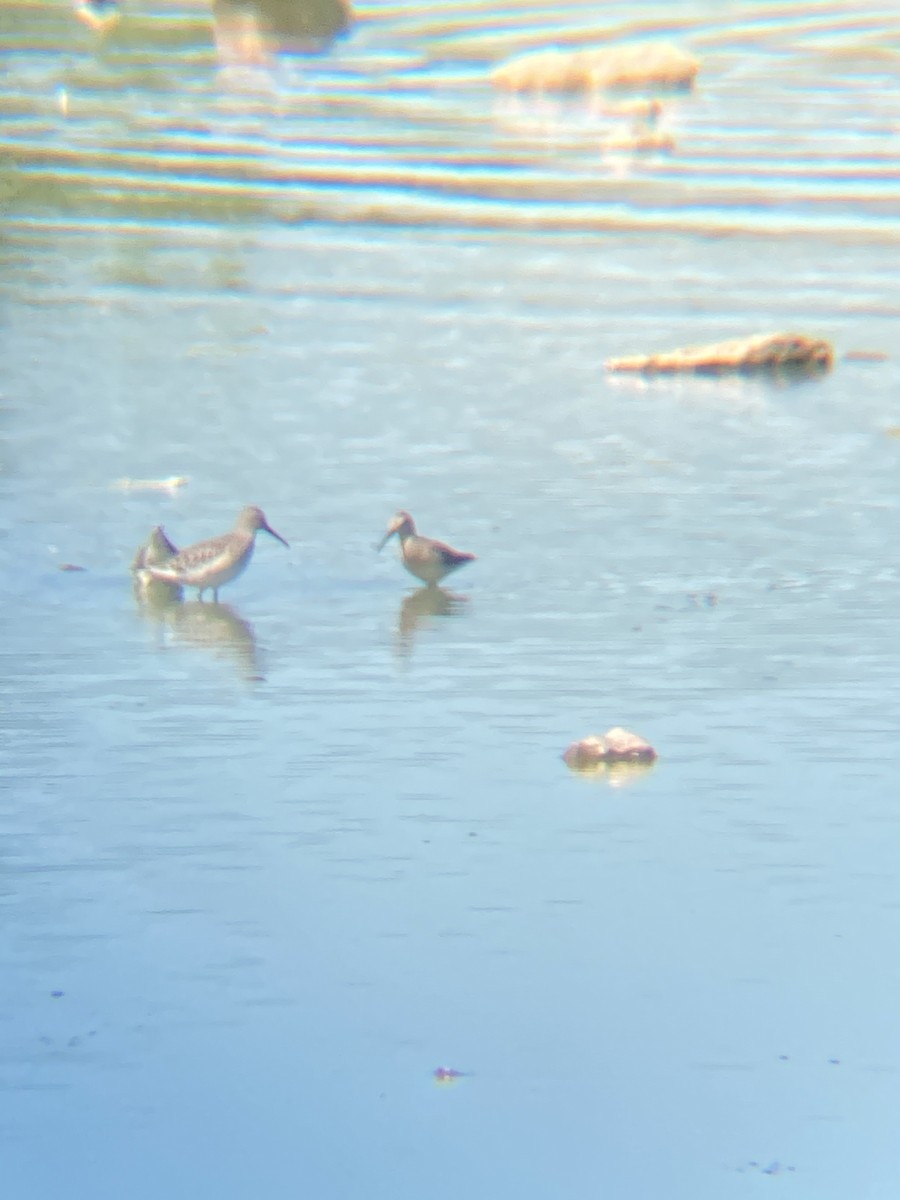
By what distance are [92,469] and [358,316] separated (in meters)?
4.80

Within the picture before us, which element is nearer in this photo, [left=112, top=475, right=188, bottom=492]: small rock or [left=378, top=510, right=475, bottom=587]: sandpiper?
[left=378, top=510, right=475, bottom=587]: sandpiper

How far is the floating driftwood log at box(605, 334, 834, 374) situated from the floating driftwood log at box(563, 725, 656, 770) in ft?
25.2

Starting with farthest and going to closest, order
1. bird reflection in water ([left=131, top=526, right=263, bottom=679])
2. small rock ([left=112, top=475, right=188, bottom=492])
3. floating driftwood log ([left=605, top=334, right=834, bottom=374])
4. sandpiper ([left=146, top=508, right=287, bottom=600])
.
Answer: floating driftwood log ([left=605, top=334, right=834, bottom=374]) → small rock ([left=112, top=475, right=188, bottom=492]) → sandpiper ([left=146, top=508, right=287, bottom=600]) → bird reflection in water ([left=131, top=526, right=263, bottom=679])

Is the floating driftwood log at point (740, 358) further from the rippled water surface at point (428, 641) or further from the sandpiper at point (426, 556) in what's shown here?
the sandpiper at point (426, 556)

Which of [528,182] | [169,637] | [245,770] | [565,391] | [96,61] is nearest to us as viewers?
[245,770]

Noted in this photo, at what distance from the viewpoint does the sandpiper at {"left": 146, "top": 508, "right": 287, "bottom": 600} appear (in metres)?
10.4

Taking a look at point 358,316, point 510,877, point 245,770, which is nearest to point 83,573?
point 245,770

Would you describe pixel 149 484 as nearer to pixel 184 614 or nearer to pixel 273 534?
pixel 273 534

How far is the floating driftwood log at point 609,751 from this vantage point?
27.1 feet

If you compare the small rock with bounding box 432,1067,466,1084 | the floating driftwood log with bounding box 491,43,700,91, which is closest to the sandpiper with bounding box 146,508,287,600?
the small rock with bounding box 432,1067,466,1084

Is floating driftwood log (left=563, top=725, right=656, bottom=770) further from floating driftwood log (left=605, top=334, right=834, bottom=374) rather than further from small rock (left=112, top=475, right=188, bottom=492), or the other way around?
floating driftwood log (left=605, top=334, right=834, bottom=374)

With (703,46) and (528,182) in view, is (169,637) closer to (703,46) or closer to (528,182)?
(528,182)

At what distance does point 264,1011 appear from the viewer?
629 cm

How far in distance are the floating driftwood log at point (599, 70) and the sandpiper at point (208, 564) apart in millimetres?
22110
